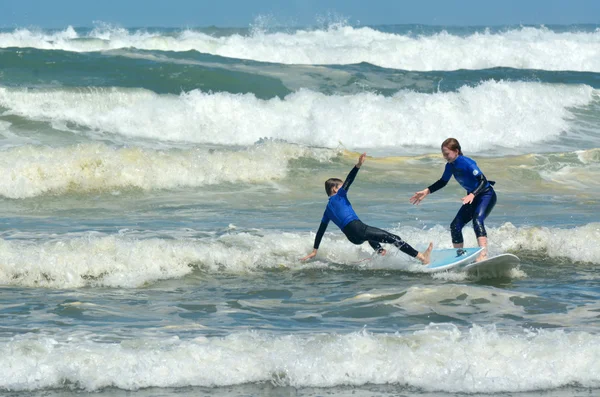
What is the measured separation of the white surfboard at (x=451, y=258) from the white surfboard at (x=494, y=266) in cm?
10

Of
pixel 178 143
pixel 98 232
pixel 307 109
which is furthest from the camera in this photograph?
pixel 307 109

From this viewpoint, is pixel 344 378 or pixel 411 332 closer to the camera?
pixel 344 378

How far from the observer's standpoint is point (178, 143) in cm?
2255

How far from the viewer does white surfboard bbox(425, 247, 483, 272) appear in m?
10.3

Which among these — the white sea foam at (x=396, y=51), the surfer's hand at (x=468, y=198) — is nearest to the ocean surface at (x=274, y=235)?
the surfer's hand at (x=468, y=198)

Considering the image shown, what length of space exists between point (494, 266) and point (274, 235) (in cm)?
290

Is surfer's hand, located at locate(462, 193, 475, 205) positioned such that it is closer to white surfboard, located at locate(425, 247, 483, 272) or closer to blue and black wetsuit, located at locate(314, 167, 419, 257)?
white surfboard, located at locate(425, 247, 483, 272)

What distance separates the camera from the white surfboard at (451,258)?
10255mm

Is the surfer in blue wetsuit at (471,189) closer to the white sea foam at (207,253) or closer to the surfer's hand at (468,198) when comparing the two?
the surfer's hand at (468,198)

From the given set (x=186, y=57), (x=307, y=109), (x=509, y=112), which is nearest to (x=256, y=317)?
(x=307, y=109)

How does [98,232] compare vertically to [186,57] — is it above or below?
below

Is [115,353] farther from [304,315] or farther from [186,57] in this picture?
[186,57]

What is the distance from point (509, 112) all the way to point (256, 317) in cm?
1917

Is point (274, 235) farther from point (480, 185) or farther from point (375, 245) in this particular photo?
point (480, 185)
